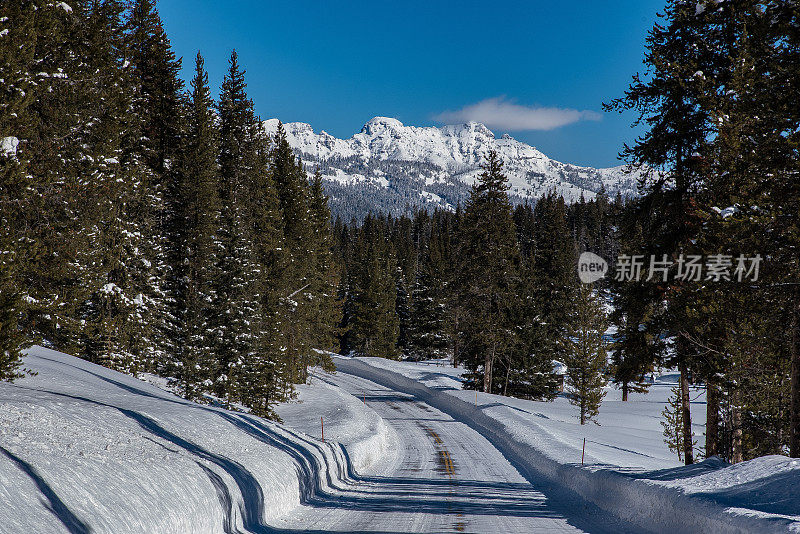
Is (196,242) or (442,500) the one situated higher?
(196,242)

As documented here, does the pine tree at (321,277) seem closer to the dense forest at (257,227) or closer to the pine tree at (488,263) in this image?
the dense forest at (257,227)

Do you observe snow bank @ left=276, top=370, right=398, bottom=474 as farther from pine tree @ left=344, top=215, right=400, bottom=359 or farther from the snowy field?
pine tree @ left=344, top=215, right=400, bottom=359

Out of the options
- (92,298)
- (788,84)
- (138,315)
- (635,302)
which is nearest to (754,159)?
(788,84)

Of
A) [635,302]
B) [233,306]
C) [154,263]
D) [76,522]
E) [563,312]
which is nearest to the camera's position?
[76,522]

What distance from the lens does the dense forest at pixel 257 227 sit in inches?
463

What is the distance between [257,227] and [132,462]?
27346 mm

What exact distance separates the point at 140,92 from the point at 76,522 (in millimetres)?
24983

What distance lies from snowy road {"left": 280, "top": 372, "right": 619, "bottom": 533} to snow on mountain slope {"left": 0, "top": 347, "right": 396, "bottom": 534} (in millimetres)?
1284

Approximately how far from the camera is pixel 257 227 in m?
35.5

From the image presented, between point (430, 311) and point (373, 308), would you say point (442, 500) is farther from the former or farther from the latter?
point (430, 311)

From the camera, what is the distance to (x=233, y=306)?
27.7 metres

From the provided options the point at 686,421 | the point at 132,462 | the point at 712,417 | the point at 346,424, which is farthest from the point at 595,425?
the point at 132,462

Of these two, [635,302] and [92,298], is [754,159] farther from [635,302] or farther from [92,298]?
[92,298]

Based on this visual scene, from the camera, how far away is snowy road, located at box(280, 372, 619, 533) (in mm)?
11884
